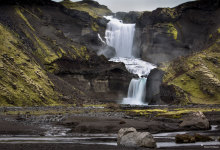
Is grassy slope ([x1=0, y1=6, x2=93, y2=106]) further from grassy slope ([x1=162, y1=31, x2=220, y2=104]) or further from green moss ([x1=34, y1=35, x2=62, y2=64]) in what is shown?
grassy slope ([x1=162, y1=31, x2=220, y2=104])

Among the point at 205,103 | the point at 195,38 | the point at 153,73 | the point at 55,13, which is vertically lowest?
the point at 205,103

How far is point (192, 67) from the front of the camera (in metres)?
89.6

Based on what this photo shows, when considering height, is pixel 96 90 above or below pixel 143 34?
below

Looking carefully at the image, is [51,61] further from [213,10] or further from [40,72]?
[213,10]

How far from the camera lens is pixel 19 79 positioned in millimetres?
68438

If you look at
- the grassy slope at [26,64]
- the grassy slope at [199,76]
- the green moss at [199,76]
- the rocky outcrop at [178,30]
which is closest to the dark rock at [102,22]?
the rocky outcrop at [178,30]

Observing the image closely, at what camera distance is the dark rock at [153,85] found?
95.0 meters

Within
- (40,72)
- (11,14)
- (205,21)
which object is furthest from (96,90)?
→ (205,21)

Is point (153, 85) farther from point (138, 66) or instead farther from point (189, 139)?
point (189, 139)

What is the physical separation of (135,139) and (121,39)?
129699 millimetres

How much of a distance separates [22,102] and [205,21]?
9752 centimetres

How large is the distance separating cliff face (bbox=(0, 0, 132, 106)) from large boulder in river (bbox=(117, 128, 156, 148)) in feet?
135

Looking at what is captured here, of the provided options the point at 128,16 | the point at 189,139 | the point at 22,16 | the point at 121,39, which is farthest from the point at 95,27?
the point at 189,139

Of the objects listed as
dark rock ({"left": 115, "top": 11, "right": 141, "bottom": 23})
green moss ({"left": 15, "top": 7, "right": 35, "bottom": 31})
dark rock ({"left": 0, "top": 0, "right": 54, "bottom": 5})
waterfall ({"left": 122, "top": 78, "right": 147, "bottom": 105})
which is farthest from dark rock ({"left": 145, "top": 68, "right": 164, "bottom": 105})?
dark rock ({"left": 115, "top": 11, "right": 141, "bottom": 23})
